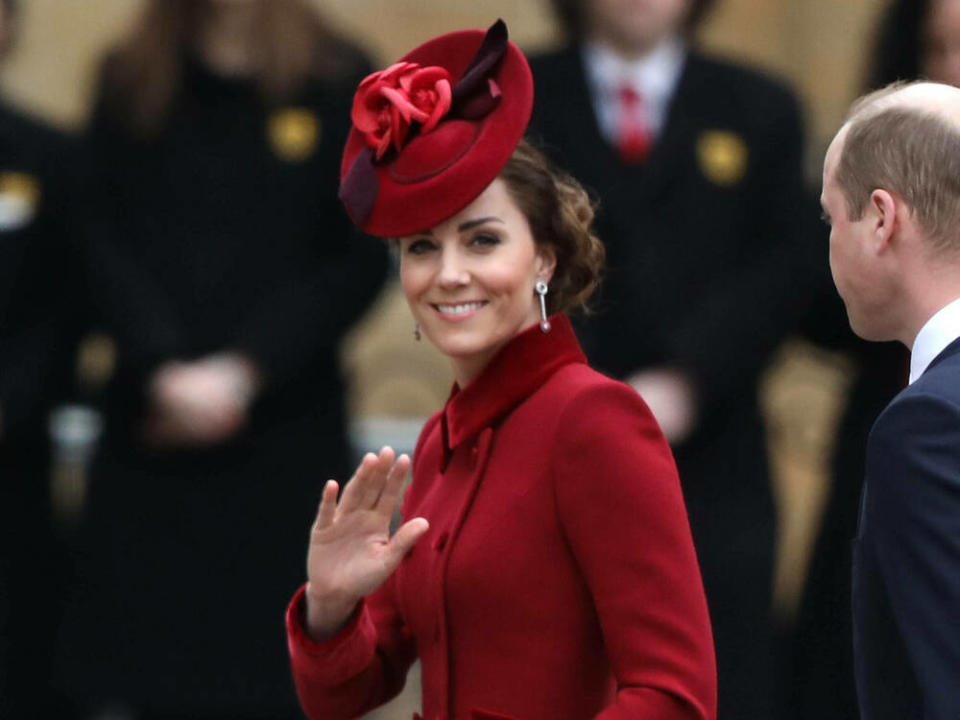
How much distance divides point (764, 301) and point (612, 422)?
1844 millimetres

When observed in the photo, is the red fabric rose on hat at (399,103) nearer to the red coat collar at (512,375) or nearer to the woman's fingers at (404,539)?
the red coat collar at (512,375)

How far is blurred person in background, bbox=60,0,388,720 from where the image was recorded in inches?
168

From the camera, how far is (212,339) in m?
4.29

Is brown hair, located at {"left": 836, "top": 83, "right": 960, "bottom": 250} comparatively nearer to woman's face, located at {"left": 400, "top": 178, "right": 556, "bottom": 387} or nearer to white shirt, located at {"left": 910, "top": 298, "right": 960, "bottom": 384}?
white shirt, located at {"left": 910, "top": 298, "right": 960, "bottom": 384}

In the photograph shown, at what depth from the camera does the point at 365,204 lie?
260cm

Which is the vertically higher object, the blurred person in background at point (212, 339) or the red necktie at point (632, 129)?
the red necktie at point (632, 129)

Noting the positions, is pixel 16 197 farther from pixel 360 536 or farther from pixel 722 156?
pixel 360 536

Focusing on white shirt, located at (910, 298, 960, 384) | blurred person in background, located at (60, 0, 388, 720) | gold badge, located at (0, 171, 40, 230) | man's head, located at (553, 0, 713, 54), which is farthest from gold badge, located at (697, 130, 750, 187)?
white shirt, located at (910, 298, 960, 384)

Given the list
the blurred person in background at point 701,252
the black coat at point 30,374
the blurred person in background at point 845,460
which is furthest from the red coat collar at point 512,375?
the black coat at point 30,374

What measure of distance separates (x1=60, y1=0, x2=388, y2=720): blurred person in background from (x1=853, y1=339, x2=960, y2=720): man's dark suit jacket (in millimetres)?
2302

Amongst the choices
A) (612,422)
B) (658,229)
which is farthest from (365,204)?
(658,229)

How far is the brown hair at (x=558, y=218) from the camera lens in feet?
8.68

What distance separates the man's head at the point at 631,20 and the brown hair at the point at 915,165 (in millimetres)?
A: 1986

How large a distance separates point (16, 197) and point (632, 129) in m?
1.47
